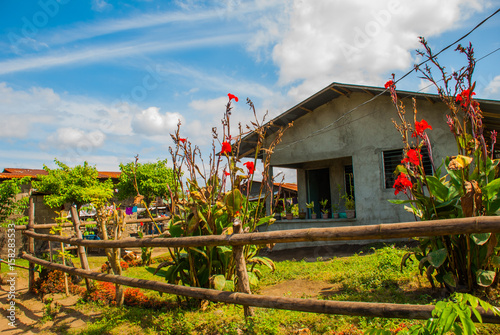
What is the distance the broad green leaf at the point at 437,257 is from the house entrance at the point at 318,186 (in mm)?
9294

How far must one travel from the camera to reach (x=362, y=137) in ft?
32.2

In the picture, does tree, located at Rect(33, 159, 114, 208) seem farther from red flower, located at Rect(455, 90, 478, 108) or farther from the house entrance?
red flower, located at Rect(455, 90, 478, 108)

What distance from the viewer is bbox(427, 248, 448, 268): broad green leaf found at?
349 centimetres

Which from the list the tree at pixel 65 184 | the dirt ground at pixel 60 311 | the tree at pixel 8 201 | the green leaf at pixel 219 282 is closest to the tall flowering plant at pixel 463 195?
the dirt ground at pixel 60 311

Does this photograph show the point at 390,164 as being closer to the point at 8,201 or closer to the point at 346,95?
the point at 346,95

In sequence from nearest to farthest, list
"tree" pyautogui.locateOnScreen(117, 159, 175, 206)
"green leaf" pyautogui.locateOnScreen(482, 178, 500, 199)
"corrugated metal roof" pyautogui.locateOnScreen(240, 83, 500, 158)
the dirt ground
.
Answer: "green leaf" pyautogui.locateOnScreen(482, 178, 500, 199) → the dirt ground → "corrugated metal roof" pyautogui.locateOnScreen(240, 83, 500, 158) → "tree" pyautogui.locateOnScreen(117, 159, 175, 206)

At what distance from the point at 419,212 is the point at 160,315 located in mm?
3360

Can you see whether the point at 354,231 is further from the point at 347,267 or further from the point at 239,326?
the point at 347,267

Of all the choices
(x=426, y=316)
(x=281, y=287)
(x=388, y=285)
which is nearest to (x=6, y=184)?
(x=281, y=287)

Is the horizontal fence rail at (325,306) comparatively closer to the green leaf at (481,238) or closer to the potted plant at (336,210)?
the green leaf at (481,238)

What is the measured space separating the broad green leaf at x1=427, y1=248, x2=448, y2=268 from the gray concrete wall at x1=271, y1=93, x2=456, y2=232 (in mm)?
5618

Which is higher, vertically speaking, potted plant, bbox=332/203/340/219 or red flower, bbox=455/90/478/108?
red flower, bbox=455/90/478/108

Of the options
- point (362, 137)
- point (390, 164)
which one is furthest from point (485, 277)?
point (362, 137)

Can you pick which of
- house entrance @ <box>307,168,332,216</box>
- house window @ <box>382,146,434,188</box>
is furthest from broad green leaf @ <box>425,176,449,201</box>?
house entrance @ <box>307,168,332,216</box>
